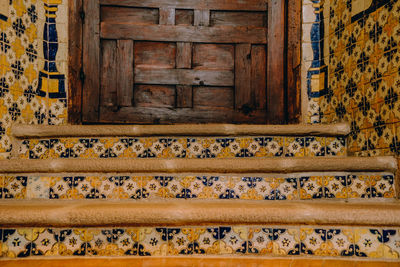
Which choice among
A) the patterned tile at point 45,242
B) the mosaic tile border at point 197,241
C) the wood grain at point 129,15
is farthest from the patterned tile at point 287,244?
the wood grain at point 129,15

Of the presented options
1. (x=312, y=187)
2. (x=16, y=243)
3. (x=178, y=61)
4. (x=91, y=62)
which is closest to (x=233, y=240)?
(x=312, y=187)

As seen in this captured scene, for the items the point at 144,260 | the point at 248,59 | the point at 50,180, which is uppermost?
the point at 248,59

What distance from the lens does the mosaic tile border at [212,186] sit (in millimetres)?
1365

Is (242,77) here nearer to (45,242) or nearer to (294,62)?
(294,62)

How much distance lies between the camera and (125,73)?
2.34m

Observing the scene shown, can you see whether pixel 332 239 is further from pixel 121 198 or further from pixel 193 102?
pixel 193 102

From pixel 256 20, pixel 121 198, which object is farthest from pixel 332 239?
pixel 256 20

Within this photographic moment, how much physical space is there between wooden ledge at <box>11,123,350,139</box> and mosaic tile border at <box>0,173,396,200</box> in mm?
305

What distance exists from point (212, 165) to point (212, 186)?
10 centimetres

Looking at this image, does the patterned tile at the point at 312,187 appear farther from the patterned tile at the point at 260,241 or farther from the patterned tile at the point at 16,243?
the patterned tile at the point at 16,243

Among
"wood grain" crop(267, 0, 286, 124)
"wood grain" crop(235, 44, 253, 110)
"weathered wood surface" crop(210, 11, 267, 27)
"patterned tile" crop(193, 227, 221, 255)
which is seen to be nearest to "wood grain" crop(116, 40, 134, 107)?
"weathered wood surface" crop(210, 11, 267, 27)

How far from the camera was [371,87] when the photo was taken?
1.63 meters

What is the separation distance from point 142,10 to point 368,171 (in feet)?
6.45

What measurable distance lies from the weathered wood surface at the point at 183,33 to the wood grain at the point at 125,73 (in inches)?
3.1
